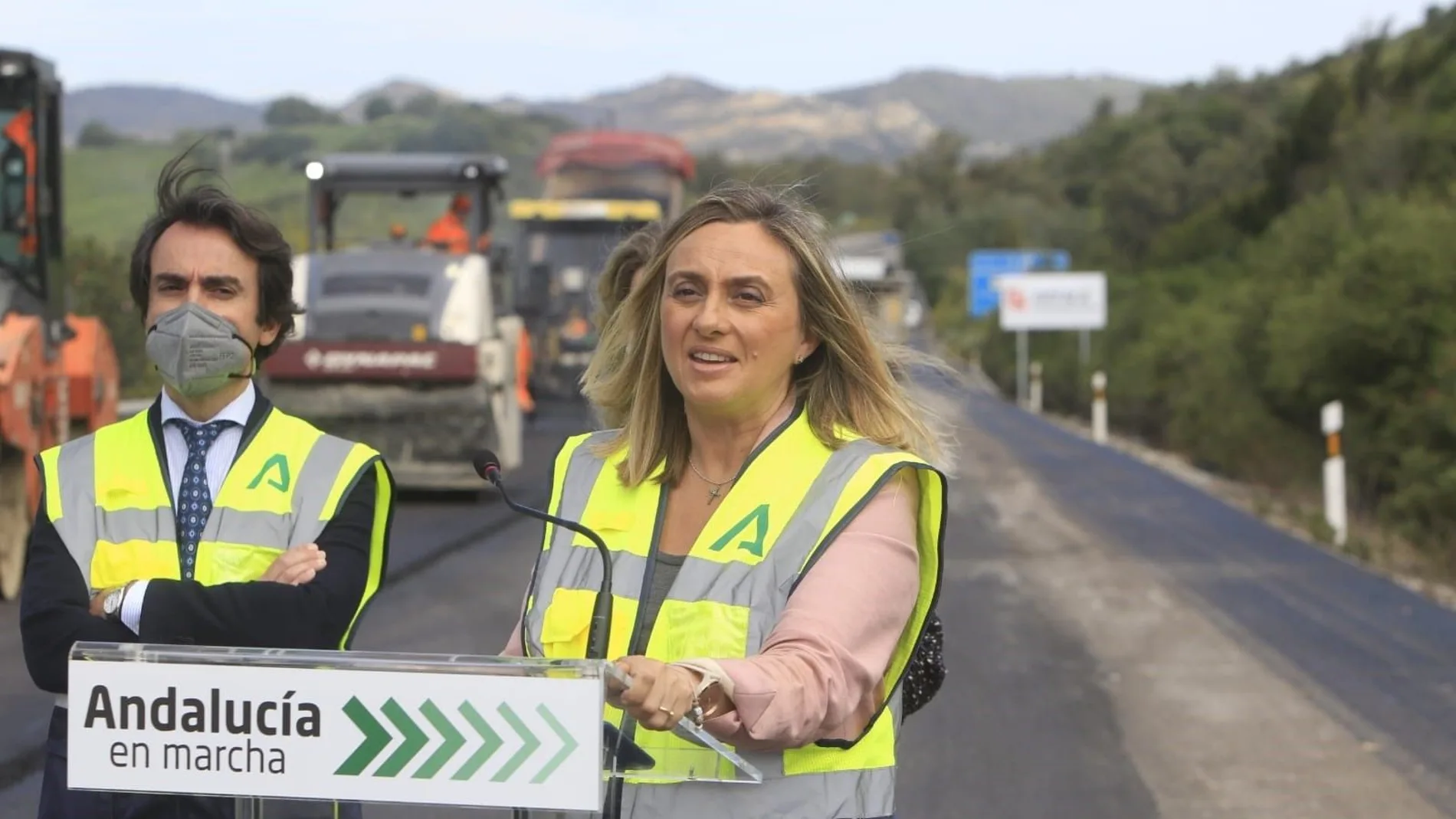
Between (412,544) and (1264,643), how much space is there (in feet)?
22.9

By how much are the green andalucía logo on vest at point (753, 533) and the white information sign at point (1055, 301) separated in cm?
5495

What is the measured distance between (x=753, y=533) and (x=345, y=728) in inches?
27.7

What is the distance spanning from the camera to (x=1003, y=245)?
123 meters

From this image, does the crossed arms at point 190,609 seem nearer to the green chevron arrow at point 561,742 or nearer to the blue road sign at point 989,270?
the green chevron arrow at point 561,742

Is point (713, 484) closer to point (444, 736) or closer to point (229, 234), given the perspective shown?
point (444, 736)

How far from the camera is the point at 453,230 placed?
73.6 feet

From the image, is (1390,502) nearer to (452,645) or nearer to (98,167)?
(452,645)

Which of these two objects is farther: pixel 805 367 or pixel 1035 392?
pixel 1035 392

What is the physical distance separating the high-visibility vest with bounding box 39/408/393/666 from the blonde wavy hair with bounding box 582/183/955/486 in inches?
25.4

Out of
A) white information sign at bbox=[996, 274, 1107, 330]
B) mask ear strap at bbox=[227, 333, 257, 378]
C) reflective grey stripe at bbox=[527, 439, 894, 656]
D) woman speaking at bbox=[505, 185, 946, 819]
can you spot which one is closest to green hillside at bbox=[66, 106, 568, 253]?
white information sign at bbox=[996, 274, 1107, 330]

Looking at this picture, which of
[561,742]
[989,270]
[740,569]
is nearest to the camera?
[561,742]

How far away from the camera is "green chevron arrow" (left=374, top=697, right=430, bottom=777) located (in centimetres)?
277

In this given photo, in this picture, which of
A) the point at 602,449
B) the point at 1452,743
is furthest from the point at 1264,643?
the point at 602,449

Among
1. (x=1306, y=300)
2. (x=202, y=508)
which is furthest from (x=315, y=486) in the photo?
(x=1306, y=300)
